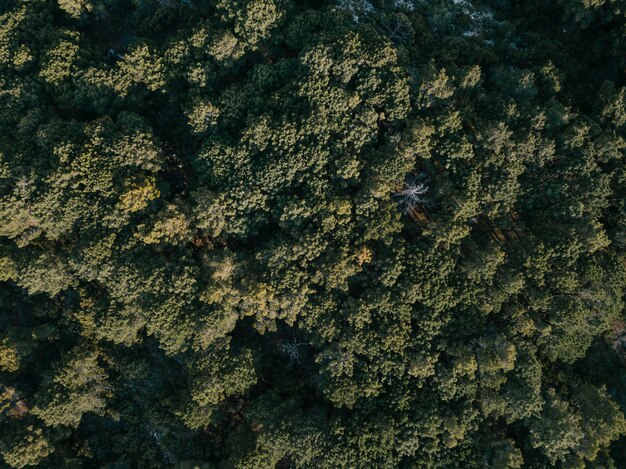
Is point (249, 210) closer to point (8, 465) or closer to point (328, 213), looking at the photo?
point (328, 213)

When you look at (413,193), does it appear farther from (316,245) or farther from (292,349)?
(292,349)

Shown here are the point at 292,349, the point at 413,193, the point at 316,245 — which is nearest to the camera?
the point at 316,245

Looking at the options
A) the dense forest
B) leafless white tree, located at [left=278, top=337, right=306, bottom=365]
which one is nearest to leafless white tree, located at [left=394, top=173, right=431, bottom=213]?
the dense forest

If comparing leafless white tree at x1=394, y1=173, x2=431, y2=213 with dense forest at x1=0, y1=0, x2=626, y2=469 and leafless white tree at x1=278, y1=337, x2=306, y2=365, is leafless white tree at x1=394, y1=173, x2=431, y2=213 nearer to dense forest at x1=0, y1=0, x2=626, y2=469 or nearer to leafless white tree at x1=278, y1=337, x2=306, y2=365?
dense forest at x1=0, y1=0, x2=626, y2=469

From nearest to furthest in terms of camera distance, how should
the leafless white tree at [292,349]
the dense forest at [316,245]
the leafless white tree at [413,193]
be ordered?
the dense forest at [316,245]
the leafless white tree at [413,193]
the leafless white tree at [292,349]

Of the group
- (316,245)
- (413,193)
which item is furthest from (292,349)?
(413,193)

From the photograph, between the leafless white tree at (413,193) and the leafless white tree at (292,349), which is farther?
the leafless white tree at (292,349)

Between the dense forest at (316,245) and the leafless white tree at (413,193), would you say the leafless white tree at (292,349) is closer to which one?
the dense forest at (316,245)

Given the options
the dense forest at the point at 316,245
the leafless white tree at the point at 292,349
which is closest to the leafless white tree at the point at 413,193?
the dense forest at the point at 316,245

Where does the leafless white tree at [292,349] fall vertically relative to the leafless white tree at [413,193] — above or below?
below
